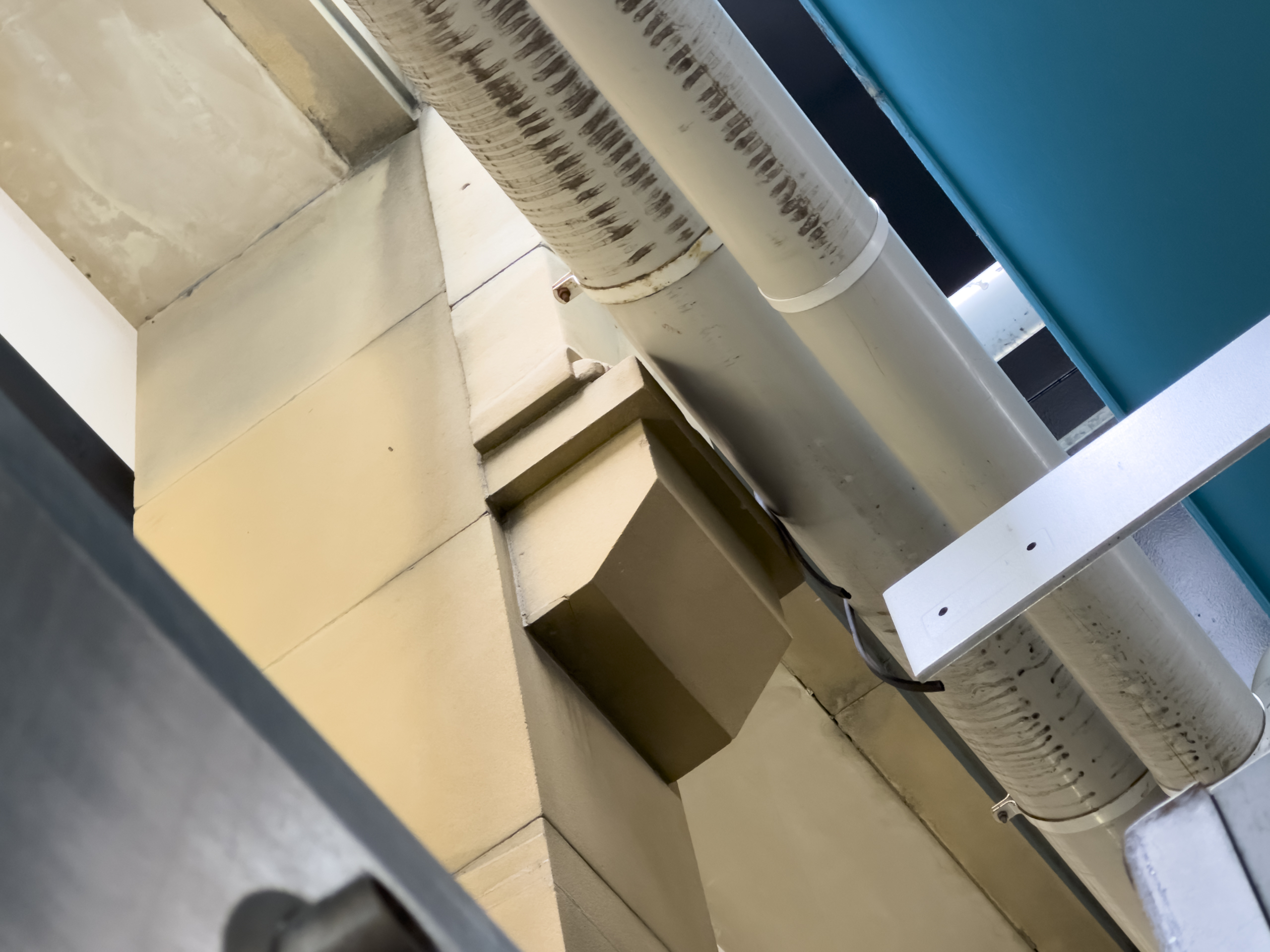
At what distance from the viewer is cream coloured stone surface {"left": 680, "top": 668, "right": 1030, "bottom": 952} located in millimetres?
2834

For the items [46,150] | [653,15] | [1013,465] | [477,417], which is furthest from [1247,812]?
[46,150]

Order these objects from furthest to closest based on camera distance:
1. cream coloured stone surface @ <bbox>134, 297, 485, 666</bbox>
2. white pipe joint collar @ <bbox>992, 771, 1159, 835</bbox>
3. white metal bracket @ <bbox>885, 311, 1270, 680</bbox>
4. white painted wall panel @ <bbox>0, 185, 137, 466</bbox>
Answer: white painted wall panel @ <bbox>0, 185, 137, 466</bbox> < cream coloured stone surface @ <bbox>134, 297, 485, 666</bbox> < white pipe joint collar @ <bbox>992, 771, 1159, 835</bbox> < white metal bracket @ <bbox>885, 311, 1270, 680</bbox>

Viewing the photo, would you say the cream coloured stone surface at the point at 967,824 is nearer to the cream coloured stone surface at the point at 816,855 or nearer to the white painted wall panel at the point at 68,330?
the cream coloured stone surface at the point at 816,855

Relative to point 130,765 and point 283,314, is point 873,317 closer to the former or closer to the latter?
point 130,765

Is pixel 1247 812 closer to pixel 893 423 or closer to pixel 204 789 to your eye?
pixel 204 789

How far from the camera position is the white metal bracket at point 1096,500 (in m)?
0.75

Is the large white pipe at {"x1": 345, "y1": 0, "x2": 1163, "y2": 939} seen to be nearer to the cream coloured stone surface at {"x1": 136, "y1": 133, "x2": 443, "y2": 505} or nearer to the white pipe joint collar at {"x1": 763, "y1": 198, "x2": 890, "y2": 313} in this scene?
the white pipe joint collar at {"x1": 763, "y1": 198, "x2": 890, "y2": 313}

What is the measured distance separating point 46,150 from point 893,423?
2491 millimetres

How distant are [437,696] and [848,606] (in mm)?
703

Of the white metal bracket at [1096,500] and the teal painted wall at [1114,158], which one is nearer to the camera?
the white metal bracket at [1096,500]

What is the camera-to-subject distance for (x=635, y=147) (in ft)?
5.33

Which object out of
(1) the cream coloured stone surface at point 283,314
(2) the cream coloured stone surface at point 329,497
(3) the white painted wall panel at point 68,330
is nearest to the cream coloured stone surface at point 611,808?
(2) the cream coloured stone surface at point 329,497

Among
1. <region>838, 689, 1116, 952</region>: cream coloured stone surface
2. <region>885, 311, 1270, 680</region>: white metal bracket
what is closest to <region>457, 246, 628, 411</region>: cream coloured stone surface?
<region>838, 689, 1116, 952</region>: cream coloured stone surface

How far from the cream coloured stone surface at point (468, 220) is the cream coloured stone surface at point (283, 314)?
38mm
